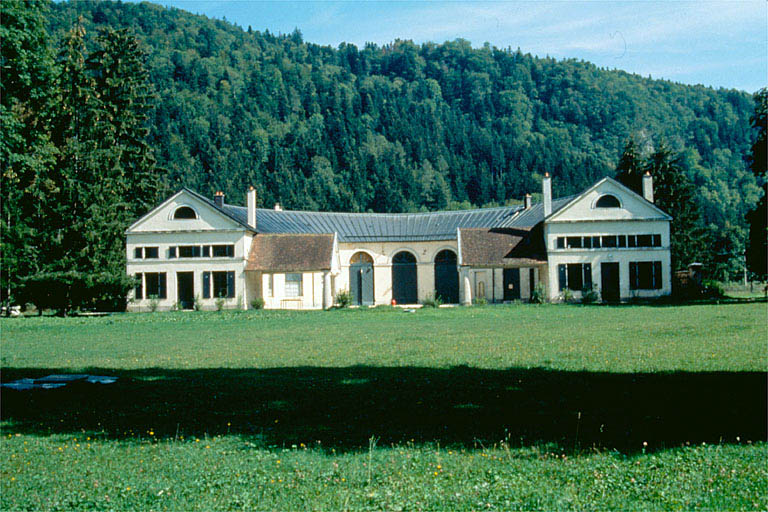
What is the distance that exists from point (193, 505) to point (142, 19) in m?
136

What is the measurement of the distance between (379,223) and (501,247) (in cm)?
1055

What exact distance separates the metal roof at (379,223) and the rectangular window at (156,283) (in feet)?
22.2

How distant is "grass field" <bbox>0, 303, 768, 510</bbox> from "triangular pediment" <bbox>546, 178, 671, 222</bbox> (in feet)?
88.8

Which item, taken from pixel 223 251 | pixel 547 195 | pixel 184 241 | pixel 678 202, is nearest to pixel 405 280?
pixel 547 195

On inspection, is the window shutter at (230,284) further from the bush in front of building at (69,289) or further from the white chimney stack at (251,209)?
the bush in front of building at (69,289)

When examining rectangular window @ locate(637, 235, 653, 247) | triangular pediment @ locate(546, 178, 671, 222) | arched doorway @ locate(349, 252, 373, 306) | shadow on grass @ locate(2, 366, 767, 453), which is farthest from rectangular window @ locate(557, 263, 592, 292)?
shadow on grass @ locate(2, 366, 767, 453)

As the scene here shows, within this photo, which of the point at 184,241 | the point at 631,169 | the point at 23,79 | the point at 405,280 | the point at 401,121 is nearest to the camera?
the point at 23,79

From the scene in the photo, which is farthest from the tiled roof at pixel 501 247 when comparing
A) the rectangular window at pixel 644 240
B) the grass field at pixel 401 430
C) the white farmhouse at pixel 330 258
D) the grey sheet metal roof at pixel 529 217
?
the grass field at pixel 401 430

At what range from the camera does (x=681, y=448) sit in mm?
6684

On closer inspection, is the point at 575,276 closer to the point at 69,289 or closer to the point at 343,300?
the point at 343,300

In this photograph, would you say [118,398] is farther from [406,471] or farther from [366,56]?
[366,56]

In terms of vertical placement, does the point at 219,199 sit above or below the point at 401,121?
below

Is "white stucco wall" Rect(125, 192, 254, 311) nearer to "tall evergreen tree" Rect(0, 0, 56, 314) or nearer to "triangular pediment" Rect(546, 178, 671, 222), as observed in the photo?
"triangular pediment" Rect(546, 178, 671, 222)

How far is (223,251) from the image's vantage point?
41.5 metres
